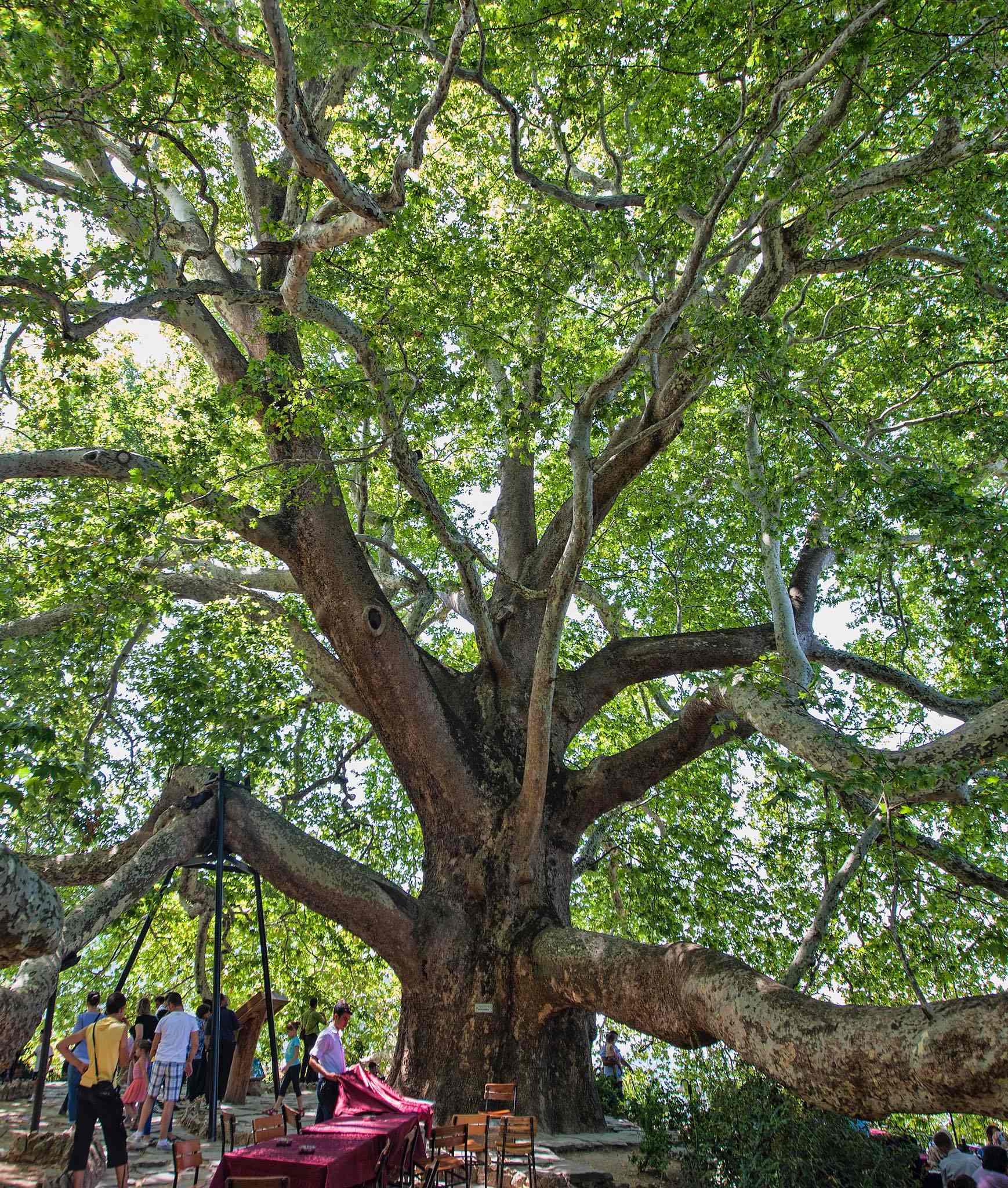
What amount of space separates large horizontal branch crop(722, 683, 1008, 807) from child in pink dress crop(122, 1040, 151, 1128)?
6.27 m

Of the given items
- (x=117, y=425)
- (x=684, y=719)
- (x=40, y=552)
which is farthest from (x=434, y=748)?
(x=117, y=425)

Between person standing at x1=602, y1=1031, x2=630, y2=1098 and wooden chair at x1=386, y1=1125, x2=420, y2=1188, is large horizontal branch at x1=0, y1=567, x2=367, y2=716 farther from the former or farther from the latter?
person standing at x1=602, y1=1031, x2=630, y2=1098

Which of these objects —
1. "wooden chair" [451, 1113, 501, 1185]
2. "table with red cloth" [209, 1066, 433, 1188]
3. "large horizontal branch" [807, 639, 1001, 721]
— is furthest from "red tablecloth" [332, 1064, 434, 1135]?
"large horizontal branch" [807, 639, 1001, 721]

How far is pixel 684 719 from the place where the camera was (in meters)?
7.90

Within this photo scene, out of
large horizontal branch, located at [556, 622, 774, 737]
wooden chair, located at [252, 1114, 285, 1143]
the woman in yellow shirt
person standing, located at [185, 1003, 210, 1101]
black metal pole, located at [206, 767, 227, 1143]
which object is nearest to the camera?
the woman in yellow shirt

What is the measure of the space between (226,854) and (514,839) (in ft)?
8.78

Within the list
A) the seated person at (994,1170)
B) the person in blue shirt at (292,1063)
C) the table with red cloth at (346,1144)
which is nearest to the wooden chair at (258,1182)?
the table with red cloth at (346,1144)

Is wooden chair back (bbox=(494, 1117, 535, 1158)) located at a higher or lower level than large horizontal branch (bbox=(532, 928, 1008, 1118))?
lower

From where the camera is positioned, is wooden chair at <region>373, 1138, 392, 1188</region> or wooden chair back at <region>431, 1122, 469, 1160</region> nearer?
wooden chair at <region>373, 1138, 392, 1188</region>

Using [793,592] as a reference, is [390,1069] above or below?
below

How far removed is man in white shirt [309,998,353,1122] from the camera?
6.92 metres

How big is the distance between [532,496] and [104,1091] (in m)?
7.87

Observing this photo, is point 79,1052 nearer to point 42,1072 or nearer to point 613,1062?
point 42,1072

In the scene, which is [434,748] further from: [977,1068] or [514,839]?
[977,1068]
